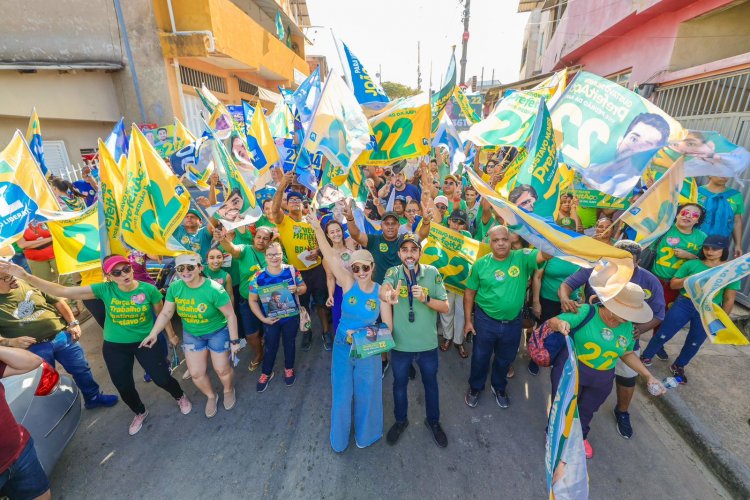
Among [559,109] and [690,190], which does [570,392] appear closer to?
[559,109]

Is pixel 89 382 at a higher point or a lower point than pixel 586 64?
lower

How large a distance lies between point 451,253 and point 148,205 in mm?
3402

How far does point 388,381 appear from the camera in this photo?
445 cm

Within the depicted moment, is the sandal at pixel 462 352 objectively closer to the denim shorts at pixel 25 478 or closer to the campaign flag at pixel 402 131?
the campaign flag at pixel 402 131

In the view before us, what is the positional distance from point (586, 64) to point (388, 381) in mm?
14345

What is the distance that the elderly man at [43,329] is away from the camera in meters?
3.25

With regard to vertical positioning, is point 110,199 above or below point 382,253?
above

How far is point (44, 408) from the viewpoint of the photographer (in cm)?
294

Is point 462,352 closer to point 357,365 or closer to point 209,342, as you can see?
point 357,365

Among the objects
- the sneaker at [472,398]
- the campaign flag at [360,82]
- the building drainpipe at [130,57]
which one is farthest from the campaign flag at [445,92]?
the building drainpipe at [130,57]

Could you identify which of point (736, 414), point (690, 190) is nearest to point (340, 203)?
point (690, 190)

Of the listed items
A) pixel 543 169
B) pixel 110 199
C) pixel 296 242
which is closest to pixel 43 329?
pixel 110 199

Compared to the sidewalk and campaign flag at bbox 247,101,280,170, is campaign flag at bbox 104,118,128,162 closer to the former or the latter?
campaign flag at bbox 247,101,280,170

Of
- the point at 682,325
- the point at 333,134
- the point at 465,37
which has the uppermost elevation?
the point at 465,37
